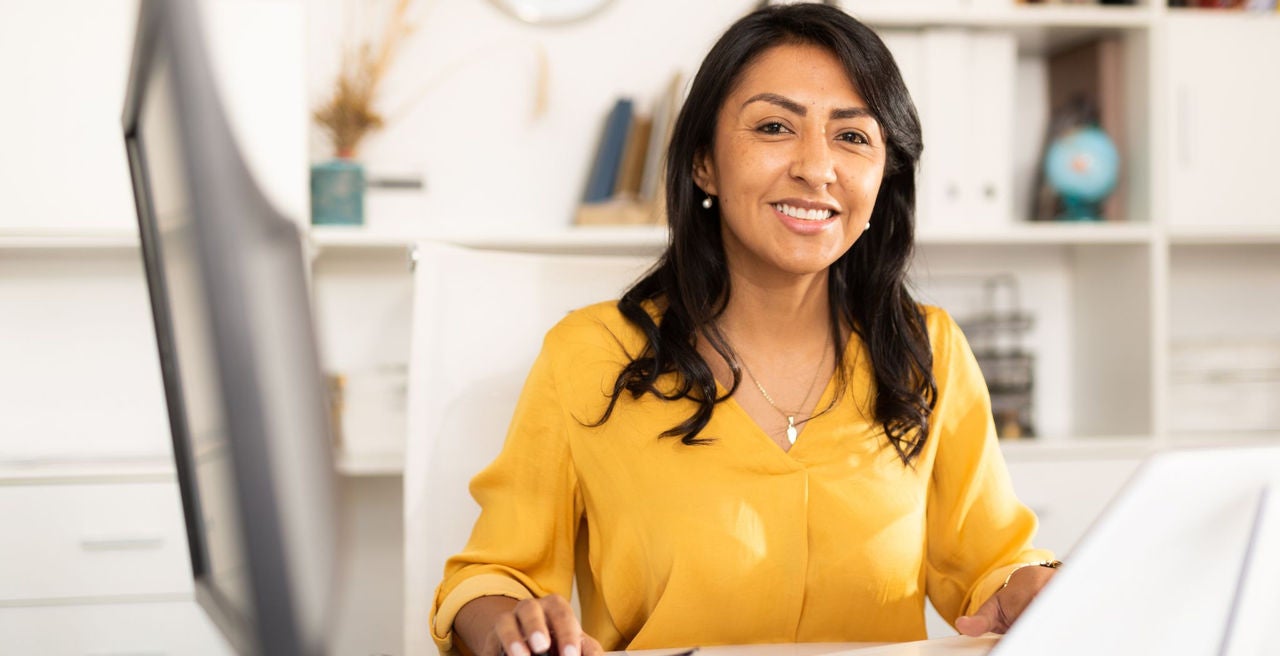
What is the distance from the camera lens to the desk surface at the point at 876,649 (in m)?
0.82

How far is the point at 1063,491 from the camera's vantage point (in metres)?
2.26

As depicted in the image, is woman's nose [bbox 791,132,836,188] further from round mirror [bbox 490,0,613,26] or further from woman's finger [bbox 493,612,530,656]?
round mirror [bbox 490,0,613,26]

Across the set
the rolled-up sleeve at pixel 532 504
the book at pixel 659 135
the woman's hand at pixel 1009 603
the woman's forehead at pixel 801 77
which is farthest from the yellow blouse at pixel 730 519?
the book at pixel 659 135

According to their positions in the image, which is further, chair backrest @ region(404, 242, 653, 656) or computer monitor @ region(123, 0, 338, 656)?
chair backrest @ region(404, 242, 653, 656)

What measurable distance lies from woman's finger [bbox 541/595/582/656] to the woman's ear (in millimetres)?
621

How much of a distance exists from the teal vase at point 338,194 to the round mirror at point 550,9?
21.0 inches

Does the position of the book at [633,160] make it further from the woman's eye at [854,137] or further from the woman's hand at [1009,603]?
the woman's hand at [1009,603]

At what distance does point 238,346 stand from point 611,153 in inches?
86.0

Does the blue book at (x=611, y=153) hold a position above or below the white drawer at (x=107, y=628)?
above

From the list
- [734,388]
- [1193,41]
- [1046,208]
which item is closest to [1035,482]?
[1046,208]

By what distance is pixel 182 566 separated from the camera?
2.04 m

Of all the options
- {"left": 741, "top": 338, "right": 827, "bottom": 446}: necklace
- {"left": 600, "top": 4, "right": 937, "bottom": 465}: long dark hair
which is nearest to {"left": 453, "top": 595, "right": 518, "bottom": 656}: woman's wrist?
{"left": 600, "top": 4, "right": 937, "bottom": 465}: long dark hair

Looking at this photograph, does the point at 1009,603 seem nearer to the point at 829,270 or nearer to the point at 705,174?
the point at 829,270

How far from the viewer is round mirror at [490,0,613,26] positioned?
243cm
